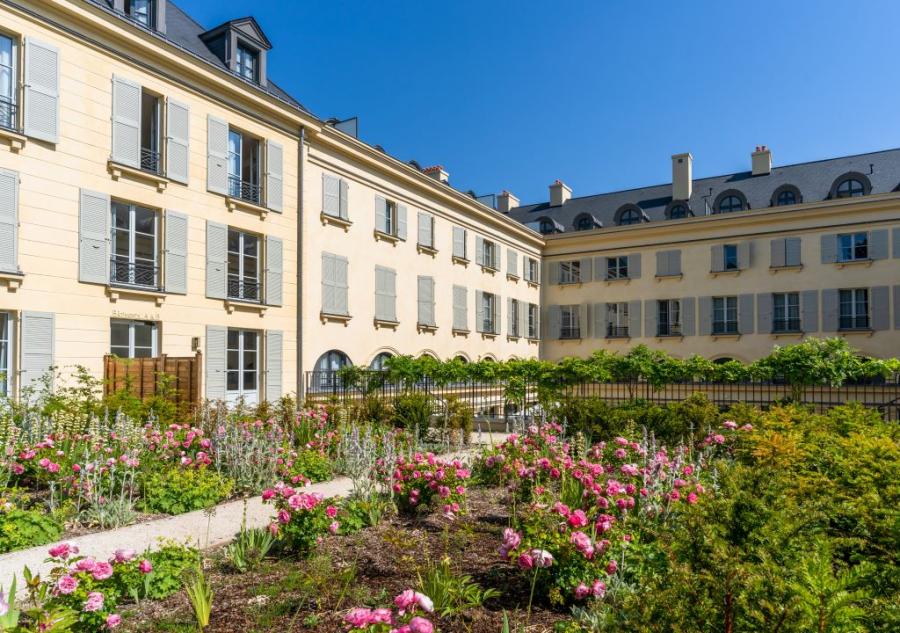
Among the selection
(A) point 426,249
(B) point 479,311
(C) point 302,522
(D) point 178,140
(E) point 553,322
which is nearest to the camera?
(C) point 302,522

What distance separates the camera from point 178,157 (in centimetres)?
1347

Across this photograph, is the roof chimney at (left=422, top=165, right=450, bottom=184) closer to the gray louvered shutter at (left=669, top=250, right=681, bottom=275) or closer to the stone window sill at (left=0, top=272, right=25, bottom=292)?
the gray louvered shutter at (left=669, top=250, right=681, bottom=275)

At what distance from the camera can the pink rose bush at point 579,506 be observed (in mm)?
3898

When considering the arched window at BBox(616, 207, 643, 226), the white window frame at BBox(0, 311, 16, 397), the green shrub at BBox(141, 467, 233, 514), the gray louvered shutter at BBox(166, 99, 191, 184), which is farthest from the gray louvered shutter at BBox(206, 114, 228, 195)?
the arched window at BBox(616, 207, 643, 226)

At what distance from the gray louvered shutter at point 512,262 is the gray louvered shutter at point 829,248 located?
41.2 ft

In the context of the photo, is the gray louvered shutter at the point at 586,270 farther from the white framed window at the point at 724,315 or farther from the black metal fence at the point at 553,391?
the black metal fence at the point at 553,391

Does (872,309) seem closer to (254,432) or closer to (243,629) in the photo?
(254,432)

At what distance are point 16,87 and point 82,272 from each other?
11.4 feet

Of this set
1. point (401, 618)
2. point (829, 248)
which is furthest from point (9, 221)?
point (829, 248)

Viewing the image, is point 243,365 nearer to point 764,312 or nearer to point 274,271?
point 274,271

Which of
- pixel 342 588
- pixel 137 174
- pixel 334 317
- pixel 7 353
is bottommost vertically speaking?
pixel 342 588

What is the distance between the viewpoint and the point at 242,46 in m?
16.1

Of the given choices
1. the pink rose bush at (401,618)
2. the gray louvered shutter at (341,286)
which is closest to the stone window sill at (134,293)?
the gray louvered shutter at (341,286)

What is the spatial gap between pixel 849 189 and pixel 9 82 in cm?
2771
